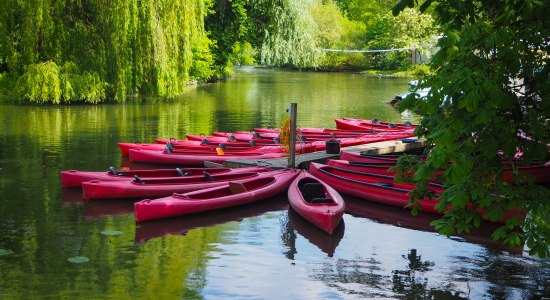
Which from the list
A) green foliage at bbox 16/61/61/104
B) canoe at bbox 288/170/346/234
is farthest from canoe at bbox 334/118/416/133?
green foliage at bbox 16/61/61/104

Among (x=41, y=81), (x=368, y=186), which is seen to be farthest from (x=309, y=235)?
(x=41, y=81)

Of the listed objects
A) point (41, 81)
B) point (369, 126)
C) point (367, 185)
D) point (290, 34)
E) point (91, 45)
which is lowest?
point (367, 185)

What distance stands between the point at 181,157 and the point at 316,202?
535cm

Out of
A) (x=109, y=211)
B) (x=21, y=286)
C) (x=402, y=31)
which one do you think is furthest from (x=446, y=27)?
(x=402, y=31)

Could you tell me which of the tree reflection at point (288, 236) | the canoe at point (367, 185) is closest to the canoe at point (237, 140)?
the canoe at point (367, 185)

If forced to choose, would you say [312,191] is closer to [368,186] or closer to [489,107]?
[368,186]

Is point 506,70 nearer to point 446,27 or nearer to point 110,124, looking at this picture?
point 446,27

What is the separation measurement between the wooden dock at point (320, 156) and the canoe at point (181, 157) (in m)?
0.31

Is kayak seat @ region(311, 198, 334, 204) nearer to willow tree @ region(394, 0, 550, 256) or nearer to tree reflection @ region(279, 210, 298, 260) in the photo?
tree reflection @ region(279, 210, 298, 260)

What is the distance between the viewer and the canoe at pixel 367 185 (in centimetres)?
1266

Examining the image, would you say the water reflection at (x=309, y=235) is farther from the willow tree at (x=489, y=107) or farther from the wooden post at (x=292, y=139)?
the willow tree at (x=489, y=107)

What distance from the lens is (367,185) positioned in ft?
43.2

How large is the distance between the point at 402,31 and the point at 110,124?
1218 inches

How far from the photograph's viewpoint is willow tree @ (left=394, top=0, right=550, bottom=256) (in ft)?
18.4
